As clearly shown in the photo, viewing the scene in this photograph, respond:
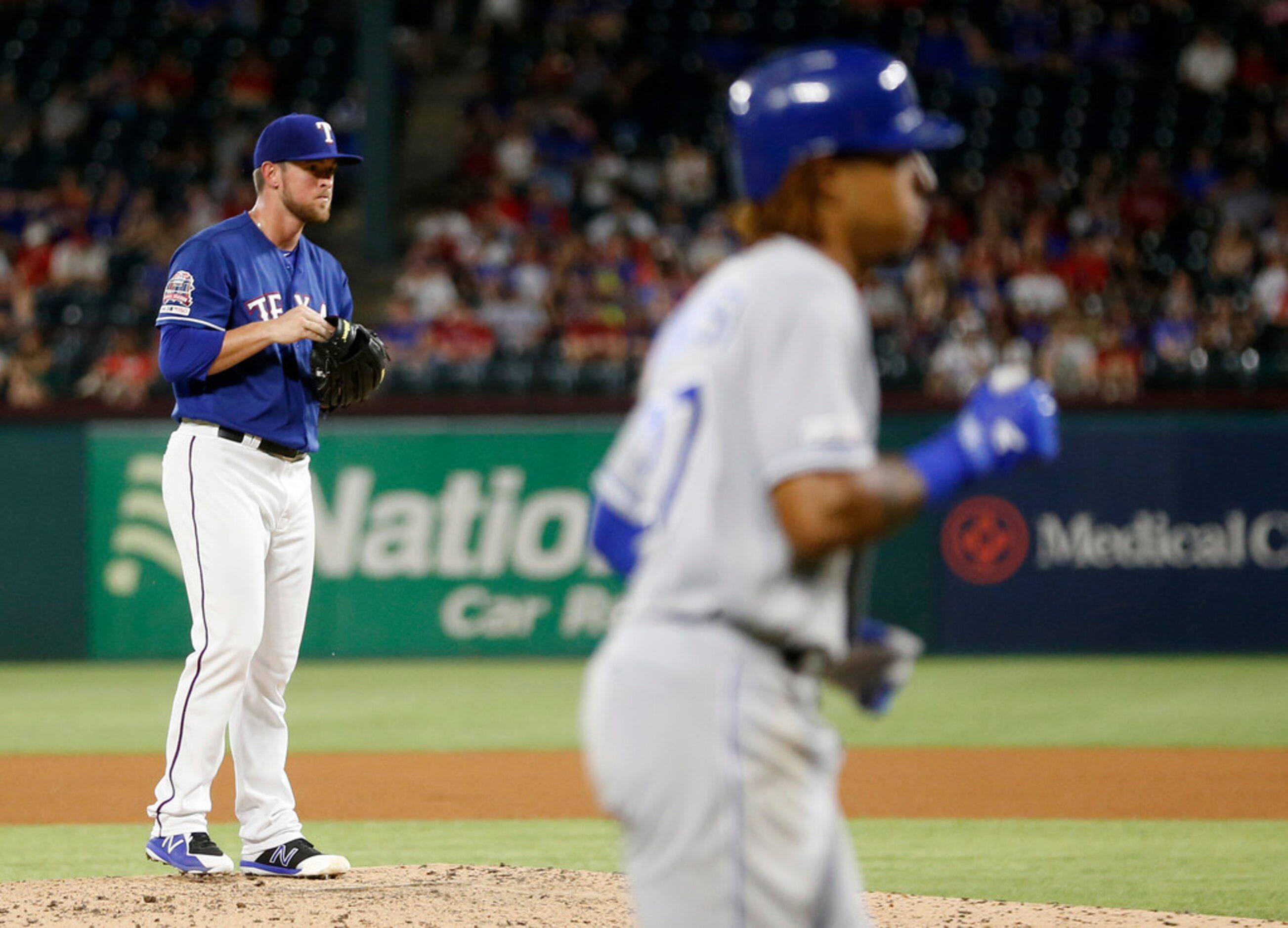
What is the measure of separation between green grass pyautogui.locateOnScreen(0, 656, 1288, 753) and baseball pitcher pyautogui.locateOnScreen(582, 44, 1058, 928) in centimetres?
654

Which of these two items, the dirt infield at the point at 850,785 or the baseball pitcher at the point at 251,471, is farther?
the dirt infield at the point at 850,785

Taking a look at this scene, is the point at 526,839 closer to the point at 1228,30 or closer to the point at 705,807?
the point at 705,807

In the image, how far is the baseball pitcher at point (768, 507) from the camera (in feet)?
6.91

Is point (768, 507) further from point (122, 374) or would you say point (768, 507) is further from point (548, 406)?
point (122, 374)

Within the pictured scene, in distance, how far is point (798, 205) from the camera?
2.29m

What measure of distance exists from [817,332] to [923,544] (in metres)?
10.3

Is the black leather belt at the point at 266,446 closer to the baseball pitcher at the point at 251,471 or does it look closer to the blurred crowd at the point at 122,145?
the baseball pitcher at the point at 251,471

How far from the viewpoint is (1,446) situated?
12.1m

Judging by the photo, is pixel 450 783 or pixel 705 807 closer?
pixel 705 807

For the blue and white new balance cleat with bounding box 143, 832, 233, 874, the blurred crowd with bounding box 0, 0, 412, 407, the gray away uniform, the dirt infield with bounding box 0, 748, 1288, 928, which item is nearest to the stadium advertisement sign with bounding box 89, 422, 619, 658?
the blurred crowd with bounding box 0, 0, 412, 407

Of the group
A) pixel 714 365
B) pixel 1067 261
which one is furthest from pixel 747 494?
pixel 1067 261

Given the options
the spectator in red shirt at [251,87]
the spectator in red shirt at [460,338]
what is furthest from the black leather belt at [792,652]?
the spectator in red shirt at [251,87]

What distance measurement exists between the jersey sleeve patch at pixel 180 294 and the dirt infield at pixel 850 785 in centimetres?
259

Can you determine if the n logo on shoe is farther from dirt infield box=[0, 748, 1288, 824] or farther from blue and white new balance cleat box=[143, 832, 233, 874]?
dirt infield box=[0, 748, 1288, 824]
